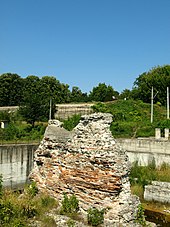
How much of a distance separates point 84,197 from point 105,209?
2.92ft

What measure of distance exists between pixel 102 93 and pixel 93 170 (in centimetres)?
4669

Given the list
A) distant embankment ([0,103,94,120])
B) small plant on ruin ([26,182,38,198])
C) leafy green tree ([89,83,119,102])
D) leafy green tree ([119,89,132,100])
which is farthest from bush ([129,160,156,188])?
leafy green tree ([119,89,132,100])

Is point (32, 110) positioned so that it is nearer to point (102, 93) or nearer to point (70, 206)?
point (70, 206)

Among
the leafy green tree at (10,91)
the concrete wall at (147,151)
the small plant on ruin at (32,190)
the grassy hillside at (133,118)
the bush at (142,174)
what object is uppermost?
the leafy green tree at (10,91)

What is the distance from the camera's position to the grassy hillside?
3092cm

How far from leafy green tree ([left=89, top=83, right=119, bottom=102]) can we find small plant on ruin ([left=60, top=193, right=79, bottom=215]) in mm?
43065

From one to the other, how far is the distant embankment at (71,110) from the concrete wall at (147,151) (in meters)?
15.5

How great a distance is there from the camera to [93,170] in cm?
1026

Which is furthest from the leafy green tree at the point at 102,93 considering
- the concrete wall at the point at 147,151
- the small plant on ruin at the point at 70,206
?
the small plant on ruin at the point at 70,206

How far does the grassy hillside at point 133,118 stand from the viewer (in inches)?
1217

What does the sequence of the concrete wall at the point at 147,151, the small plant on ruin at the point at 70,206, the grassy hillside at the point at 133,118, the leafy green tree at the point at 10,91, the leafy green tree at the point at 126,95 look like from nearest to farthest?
the small plant on ruin at the point at 70,206
the concrete wall at the point at 147,151
the grassy hillside at the point at 133,118
the leafy green tree at the point at 10,91
the leafy green tree at the point at 126,95

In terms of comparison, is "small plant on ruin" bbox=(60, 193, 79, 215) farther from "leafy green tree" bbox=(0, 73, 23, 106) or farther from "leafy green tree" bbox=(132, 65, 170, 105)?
"leafy green tree" bbox=(0, 73, 23, 106)

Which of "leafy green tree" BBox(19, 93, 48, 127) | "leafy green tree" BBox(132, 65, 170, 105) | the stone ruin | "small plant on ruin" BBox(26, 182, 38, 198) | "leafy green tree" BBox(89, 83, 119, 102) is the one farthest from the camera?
"leafy green tree" BBox(89, 83, 119, 102)

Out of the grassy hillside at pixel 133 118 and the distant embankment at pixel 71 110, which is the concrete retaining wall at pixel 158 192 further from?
the distant embankment at pixel 71 110
